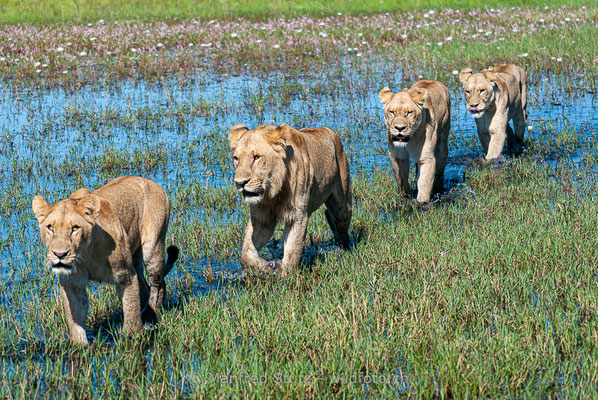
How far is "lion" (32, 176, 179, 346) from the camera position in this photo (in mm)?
5047

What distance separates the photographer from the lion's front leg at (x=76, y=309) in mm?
5449

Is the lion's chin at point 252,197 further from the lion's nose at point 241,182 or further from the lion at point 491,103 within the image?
the lion at point 491,103

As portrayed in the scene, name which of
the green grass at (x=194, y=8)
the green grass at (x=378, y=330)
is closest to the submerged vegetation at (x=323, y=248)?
the green grass at (x=378, y=330)

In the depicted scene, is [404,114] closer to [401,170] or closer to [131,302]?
[401,170]

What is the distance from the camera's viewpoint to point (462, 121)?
14.7m

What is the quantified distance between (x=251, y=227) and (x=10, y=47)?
54.7ft

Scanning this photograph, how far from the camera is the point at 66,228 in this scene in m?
5.02

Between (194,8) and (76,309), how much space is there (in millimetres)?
26270

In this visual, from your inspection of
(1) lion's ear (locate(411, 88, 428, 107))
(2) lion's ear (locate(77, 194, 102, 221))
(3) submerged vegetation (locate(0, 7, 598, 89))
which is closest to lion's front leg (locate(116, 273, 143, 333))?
(2) lion's ear (locate(77, 194, 102, 221))

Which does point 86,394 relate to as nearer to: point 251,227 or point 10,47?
point 251,227

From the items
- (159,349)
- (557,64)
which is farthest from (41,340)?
(557,64)

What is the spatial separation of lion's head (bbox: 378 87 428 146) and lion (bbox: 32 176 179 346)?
12.1ft

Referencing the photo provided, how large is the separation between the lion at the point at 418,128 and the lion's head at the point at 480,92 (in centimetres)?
109

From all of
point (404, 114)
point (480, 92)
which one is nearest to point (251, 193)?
point (404, 114)
